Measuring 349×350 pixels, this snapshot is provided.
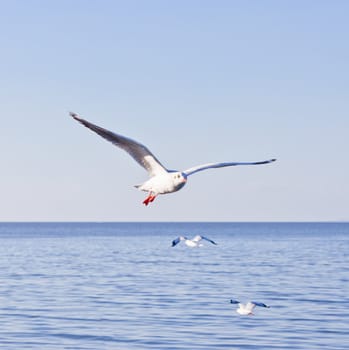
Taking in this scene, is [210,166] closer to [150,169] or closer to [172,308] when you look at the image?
[150,169]

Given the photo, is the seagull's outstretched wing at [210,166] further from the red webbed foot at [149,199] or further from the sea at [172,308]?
the sea at [172,308]

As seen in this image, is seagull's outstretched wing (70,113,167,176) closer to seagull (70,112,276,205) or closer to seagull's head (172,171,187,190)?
seagull (70,112,276,205)

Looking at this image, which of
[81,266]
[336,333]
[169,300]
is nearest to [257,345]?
[336,333]

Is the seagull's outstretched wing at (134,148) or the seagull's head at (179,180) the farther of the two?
the seagull's head at (179,180)

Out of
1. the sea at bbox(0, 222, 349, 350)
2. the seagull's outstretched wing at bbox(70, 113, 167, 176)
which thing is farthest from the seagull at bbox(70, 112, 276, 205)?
the sea at bbox(0, 222, 349, 350)

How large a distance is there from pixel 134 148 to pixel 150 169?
0.68 metres

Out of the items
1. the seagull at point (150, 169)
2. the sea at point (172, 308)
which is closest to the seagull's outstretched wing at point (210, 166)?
the seagull at point (150, 169)

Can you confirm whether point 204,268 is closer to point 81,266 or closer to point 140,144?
point 81,266

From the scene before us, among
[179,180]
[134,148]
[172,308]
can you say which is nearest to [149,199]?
[179,180]

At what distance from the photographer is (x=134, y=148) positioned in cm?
1770

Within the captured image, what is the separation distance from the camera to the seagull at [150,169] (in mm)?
17141

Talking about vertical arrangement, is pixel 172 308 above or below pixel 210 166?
above

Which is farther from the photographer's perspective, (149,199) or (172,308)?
(172,308)

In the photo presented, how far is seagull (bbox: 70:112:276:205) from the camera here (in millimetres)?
17141
